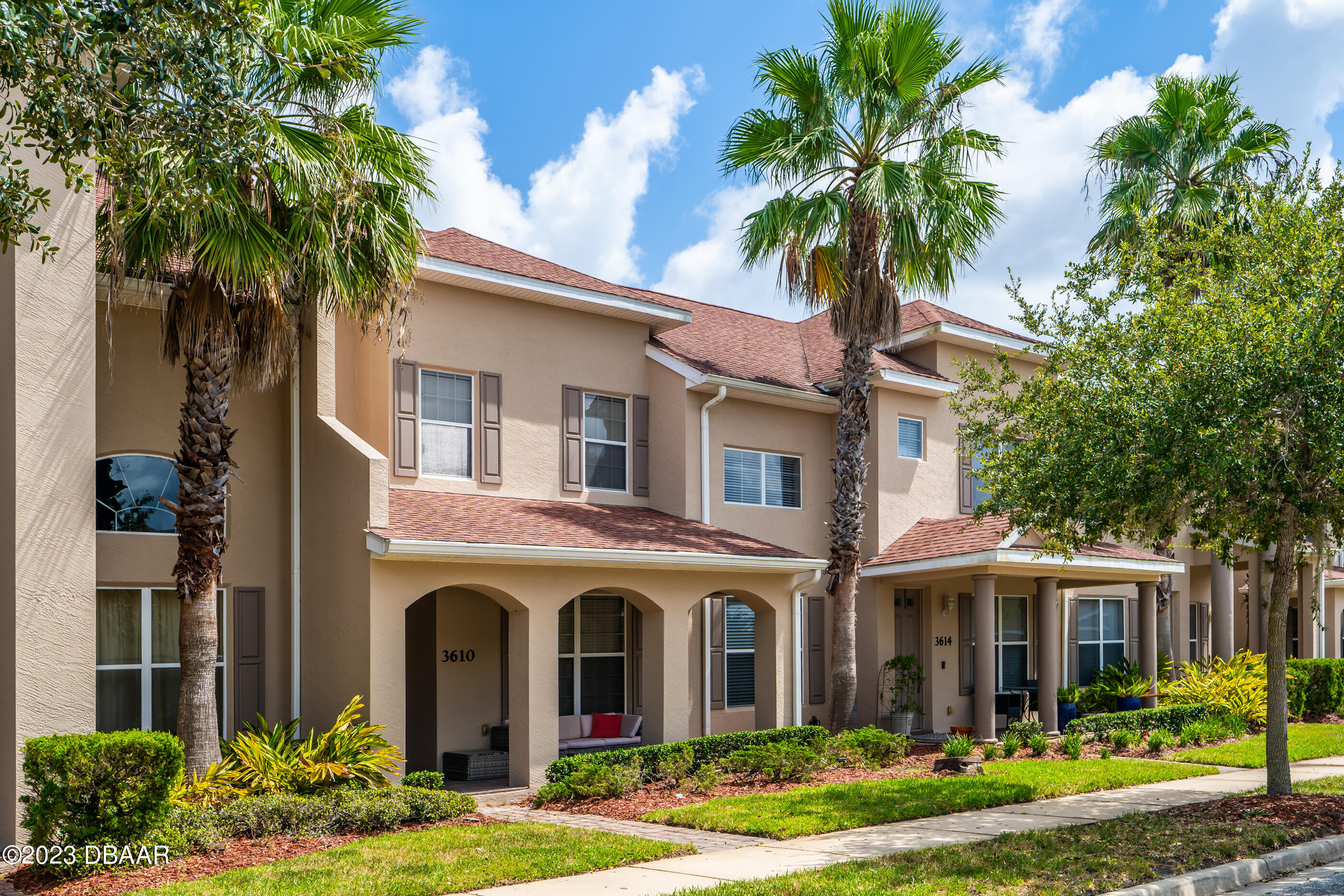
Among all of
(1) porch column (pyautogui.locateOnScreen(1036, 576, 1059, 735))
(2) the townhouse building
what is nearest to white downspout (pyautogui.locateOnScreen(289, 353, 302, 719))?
(2) the townhouse building

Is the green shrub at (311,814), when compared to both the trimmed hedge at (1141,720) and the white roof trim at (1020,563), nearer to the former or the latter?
the white roof trim at (1020,563)

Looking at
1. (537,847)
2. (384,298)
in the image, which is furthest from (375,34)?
(537,847)

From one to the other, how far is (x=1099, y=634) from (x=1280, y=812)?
1392 cm

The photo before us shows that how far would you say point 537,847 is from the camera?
1041 cm

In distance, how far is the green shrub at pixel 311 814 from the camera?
10.5 metres

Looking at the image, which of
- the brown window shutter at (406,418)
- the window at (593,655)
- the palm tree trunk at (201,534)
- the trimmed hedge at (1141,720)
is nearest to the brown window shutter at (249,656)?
the palm tree trunk at (201,534)

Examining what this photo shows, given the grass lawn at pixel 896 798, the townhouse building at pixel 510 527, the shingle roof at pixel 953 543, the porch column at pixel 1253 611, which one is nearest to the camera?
the townhouse building at pixel 510 527

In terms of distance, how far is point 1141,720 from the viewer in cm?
1948

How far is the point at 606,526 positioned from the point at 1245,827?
28.9 ft

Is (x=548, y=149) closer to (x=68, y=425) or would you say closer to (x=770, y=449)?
(x=770, y=449)

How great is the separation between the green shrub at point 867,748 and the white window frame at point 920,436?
20.9 feet

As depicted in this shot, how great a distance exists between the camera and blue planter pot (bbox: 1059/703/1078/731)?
2175 centimetres

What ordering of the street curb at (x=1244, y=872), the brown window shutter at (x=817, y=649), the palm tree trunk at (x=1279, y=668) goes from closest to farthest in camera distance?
the street curb at (x=1244, y=872) → the palm tree trunk at (x=1279, y=668) → the brown window shutter at (x=817, y=649)

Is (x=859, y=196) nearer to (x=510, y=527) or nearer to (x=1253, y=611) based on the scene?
(x=510, y=527)
